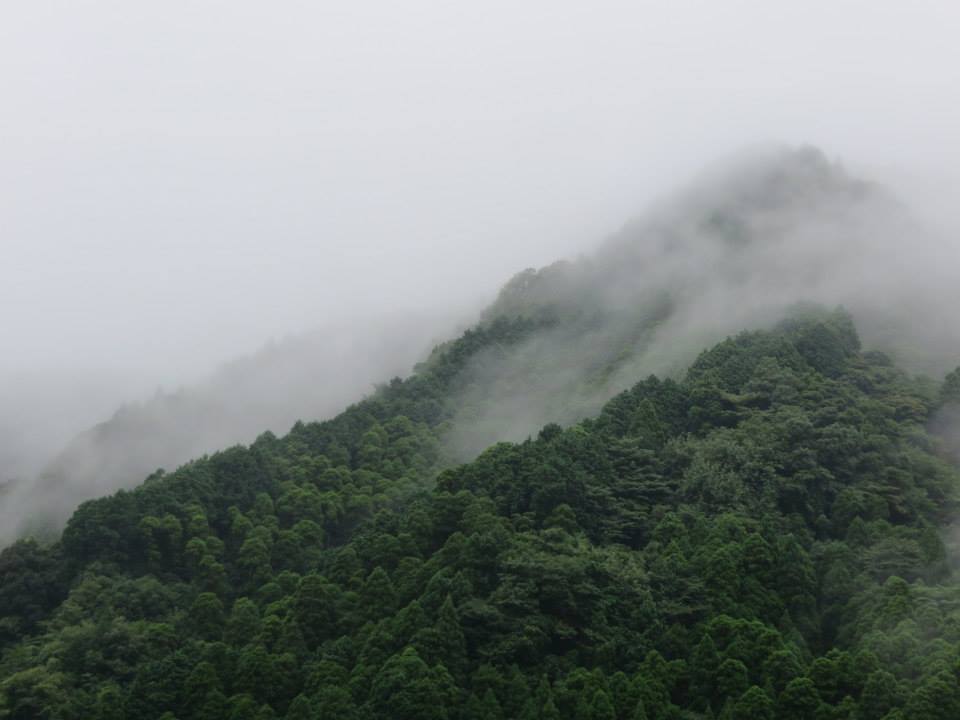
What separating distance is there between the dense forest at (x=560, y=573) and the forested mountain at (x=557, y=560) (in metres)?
0.13

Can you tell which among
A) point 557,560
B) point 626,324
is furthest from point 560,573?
point 626,324

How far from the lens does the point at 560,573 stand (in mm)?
43375

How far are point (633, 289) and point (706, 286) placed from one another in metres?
7.15

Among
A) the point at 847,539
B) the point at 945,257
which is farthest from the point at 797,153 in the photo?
the point at 847,539

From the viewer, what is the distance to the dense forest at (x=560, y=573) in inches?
1503

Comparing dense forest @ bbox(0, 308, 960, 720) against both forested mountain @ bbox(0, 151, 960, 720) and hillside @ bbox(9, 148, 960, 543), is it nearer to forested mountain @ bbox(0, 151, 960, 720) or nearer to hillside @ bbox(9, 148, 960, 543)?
forested mountain @ bbox(0, 151, 960, 720)

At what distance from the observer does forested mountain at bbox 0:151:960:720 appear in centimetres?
3838

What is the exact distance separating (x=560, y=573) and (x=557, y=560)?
729mm

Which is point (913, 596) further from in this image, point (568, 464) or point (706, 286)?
point (706, 286)

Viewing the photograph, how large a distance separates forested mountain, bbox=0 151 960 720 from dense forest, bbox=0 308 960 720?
0.43ft

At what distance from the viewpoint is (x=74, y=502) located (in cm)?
7831

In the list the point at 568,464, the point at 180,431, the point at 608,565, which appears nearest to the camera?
the point at 608,565

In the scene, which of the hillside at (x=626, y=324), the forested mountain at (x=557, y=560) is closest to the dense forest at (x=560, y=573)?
the forested mountain at (x=557, y=560)


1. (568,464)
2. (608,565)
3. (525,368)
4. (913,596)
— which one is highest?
(525,368)
